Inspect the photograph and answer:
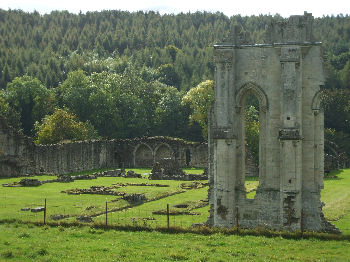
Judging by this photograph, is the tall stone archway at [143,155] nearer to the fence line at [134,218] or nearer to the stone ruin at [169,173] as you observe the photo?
the stone ruin at [169,173]

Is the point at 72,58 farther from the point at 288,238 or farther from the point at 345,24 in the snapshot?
the point at 288,238

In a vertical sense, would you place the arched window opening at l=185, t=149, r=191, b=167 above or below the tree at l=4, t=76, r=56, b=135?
below

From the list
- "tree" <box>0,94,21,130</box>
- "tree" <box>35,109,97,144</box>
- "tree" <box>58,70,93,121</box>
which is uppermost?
"tree" <box>58,70,93,121</box>

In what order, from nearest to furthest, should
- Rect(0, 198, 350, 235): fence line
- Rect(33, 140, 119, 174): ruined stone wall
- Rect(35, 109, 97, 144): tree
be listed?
Rect(0, 198, 350, 235): fence line → Rect(33, 140, 119, 174): ruined stone wall → Rect(35, 109, 97, 144): tree

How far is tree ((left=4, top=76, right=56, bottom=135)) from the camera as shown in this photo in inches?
2955

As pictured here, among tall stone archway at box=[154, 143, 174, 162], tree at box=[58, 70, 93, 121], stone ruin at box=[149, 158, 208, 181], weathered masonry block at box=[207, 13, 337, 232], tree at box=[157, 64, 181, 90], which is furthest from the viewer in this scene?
tree at box=[157, 64, 181, 90]

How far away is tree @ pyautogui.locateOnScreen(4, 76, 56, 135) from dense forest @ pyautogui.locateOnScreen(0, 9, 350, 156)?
12 centimetres

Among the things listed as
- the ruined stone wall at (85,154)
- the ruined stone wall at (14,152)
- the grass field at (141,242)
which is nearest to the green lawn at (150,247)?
the grass field at (141,242)

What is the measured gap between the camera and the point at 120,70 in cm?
10831

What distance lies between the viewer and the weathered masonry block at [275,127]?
22.1 metres

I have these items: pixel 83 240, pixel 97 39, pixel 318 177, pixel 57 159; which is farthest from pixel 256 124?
pixel 97 39

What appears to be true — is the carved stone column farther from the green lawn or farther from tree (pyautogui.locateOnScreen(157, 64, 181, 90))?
tree (pyautogui.locateOnScreen(157, 64, 181, 90))

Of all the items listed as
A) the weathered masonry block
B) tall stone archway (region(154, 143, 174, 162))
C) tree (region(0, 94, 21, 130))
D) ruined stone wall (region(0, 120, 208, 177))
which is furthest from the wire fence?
tree (region(0, 94, 21, 130))

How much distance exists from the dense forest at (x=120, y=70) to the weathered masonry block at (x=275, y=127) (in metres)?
1.14
